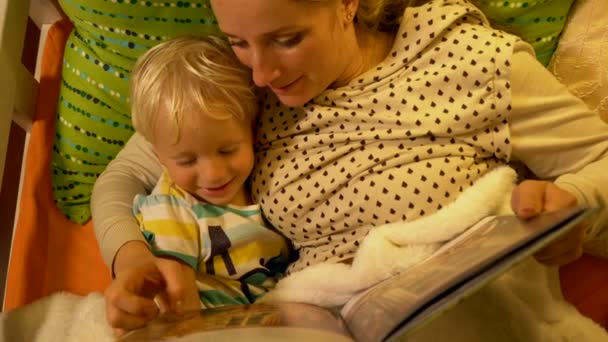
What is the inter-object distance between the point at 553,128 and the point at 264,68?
36cm

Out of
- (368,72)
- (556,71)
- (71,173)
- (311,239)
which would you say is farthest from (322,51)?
(71,173)

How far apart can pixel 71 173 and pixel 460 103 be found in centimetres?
64

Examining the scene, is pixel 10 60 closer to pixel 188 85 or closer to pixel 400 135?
pixel 188 85

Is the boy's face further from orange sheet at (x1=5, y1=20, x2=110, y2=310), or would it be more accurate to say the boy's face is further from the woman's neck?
orange sheet at (x1=5, y1=20, x2=110, y2=310)

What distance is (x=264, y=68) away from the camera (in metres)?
0.72

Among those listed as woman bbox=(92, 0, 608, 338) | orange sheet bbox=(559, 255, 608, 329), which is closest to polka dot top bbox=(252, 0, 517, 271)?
woman bbox=(92, 0, 608, 338)

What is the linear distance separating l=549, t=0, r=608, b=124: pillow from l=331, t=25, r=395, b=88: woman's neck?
0.85 ft

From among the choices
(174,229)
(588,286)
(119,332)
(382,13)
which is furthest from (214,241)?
(588,286)

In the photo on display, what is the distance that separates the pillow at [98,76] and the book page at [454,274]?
482 mm

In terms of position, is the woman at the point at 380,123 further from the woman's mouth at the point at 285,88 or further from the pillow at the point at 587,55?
the pillow at the point at 587,55

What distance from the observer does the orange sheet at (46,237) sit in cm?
97

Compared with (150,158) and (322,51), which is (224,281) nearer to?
(150,158)

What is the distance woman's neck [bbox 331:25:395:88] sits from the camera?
82cm

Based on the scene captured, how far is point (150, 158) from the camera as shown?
930 millimetres
